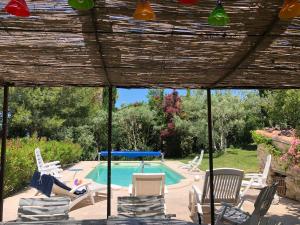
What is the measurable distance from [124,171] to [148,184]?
895cm

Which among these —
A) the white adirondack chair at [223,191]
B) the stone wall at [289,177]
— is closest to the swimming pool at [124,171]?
the stone wall at [289,177]

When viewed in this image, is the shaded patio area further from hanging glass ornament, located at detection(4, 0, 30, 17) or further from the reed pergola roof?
hanging glass ornament, located at detection(4, 0, 30, 17)

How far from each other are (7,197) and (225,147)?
13384mm

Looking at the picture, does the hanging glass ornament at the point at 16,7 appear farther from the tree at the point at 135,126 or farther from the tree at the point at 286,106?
the tree at the point at 135,126

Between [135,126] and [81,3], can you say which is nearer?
[81,3]

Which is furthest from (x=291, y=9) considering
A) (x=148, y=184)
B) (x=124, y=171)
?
(x=124, y=171)

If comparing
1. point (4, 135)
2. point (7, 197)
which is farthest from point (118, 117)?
point (4, 135)

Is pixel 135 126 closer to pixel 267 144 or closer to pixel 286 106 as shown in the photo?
pixel 267 144

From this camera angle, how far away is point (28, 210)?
171 inches

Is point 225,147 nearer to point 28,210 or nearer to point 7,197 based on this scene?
point 7,197

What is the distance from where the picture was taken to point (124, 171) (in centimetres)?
1538

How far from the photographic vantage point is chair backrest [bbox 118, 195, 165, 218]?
443 centimetres

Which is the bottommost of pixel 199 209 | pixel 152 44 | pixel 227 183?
pixel 199 209

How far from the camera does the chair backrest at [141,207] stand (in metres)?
4.43
